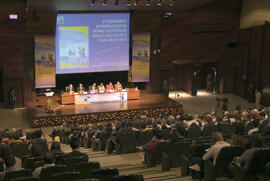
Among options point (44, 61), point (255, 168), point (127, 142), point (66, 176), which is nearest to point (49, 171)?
point (66, 176)

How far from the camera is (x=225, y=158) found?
238 inches

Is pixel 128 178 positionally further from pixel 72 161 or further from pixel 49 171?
pixel 72 161

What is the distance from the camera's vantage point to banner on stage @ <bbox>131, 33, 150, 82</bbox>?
19078 mm

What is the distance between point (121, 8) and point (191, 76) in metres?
6.25

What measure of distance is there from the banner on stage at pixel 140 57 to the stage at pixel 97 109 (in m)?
1.81

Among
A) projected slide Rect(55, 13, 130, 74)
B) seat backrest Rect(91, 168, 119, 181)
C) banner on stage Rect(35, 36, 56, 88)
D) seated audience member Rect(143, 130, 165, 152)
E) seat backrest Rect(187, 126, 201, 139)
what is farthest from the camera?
projected slide Rect(55, 13, 130, 74)

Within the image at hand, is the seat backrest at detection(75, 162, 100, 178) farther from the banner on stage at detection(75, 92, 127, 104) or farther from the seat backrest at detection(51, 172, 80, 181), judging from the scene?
the banner on stage at detection(75, 92, 127, 104)

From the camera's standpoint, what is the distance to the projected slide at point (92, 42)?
17.6 metres

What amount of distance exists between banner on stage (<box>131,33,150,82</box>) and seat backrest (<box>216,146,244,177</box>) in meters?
13.5

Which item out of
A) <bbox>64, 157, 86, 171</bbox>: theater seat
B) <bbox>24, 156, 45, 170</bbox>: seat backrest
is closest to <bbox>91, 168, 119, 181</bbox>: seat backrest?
<bbox>64, 157, 86, 171</bbox>: theater seat

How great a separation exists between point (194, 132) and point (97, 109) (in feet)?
24.6

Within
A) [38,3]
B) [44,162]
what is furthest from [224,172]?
[38,3]

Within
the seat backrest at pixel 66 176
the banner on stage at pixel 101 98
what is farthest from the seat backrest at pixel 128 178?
the banner on stage at pixel 101 98

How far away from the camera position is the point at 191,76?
2105 cm
